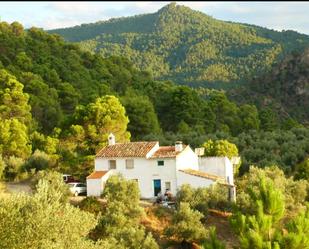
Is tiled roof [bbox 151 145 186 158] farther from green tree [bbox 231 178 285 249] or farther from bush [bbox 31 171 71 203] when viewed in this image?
green tree [bbox 231 178 285 249]

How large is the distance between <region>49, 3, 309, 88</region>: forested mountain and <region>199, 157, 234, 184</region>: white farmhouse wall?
243ft

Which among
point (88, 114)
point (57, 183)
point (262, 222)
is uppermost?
point (88, 114)

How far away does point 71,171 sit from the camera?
44500 millimetres

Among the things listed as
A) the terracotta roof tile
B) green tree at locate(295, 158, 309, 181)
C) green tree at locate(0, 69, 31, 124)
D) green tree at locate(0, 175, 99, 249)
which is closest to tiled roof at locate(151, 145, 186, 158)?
the terracotta roof tile

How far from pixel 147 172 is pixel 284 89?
224ft

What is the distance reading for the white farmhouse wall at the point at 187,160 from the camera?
39.8 metres

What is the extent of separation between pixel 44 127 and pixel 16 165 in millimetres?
15899

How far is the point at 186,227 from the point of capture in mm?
32938

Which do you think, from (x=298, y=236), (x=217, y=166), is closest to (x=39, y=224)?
(x=298, y=236)

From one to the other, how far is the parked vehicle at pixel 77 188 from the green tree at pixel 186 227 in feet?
26.0

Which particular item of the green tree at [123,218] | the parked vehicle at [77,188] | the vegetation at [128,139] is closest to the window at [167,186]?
the vegetation at [128,139]

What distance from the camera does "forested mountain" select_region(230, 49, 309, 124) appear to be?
325 ft

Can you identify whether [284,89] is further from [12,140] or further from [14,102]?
[12,140]

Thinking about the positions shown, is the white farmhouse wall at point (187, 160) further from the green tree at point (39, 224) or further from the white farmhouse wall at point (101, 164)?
the green tree at point (39, 224)
